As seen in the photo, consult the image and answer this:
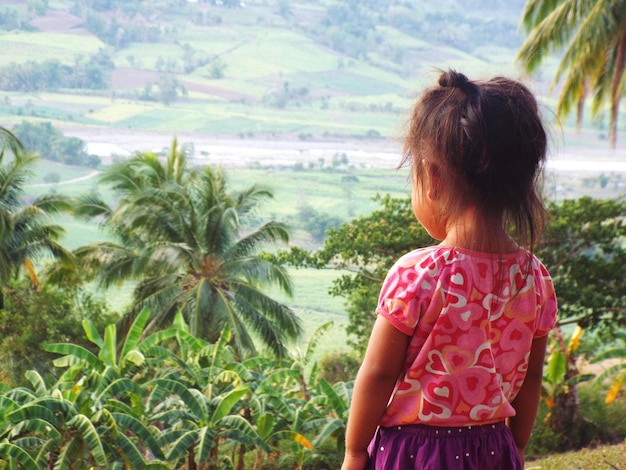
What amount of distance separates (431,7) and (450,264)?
105 m

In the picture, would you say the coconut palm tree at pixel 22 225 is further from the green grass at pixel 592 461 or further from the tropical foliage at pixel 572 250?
the green grass at pixel 592 461

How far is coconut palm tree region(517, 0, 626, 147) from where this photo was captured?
9.32 metres

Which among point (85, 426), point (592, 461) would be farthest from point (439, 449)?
point (592, 461)

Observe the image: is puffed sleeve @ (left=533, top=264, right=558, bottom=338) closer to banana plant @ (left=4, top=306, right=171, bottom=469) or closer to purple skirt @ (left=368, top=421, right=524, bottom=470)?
purple skirt @ (left=368, top=421, right=524, bottom=470)

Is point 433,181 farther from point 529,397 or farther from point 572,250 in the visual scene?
point 572,250

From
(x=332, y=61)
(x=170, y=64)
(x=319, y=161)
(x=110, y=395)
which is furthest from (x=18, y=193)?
(x=332, y=61)

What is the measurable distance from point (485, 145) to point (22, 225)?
19412 millimetres

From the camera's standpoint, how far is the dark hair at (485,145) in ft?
4.87

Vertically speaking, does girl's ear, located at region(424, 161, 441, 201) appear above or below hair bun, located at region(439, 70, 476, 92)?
below

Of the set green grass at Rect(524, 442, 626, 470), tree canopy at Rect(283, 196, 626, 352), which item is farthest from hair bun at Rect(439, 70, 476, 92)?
tree canopy at Rect(283, 196, 626, 352)

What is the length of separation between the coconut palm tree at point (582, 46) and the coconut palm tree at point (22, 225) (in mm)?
12211

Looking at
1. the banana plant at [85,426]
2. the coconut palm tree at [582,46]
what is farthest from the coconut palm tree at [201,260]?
the banana plant at [85,426]

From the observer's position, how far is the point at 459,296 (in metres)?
1.49

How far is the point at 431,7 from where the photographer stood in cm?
10056
